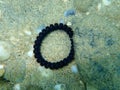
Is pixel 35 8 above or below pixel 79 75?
above

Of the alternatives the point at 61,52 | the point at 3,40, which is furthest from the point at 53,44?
the point at 3,40

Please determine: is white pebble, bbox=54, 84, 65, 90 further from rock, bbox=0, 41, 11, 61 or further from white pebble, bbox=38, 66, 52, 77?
rock, bbox=0, 41, 11, 61

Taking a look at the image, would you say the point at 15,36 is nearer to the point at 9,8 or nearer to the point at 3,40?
the point at 3,40

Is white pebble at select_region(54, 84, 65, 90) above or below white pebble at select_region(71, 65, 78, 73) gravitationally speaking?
below

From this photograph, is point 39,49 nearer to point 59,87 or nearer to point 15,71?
point 15,71


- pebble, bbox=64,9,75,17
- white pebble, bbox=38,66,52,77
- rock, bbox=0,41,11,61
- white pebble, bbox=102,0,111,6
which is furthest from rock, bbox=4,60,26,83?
white pebble, bbox=102,0,111,6

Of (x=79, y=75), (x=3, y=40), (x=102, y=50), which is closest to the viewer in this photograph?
(x=102, y=50)

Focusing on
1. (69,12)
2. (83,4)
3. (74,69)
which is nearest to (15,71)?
(74,69)

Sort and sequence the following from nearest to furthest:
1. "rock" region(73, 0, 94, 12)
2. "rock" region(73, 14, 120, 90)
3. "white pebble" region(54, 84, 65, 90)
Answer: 1. "rock" region(73, 14, 120, 90)
2. "white pebble" region(54, 84, 65, 90)
3. "rock" region(73, 0, 94, 12)

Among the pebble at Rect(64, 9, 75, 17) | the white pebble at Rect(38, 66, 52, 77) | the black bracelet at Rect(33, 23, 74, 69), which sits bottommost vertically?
the white pebble at Rect(38, 66, 52, 77)
